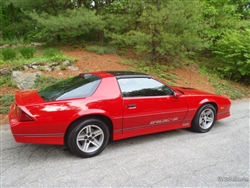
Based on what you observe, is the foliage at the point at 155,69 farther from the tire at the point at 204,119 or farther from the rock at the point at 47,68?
the tire at the point at 204,119

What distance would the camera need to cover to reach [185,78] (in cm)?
927

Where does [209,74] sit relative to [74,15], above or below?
below

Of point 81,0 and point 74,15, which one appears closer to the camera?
point 74,15

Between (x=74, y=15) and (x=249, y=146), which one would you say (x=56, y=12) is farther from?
(x=249, y=146)

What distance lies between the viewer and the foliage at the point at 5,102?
5.06m

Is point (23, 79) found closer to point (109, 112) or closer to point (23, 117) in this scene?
point (23, 117)

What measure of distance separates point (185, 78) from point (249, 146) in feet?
18.7

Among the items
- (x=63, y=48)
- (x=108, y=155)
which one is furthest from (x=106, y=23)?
(x=108, y=155)

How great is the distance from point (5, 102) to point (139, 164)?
4198 mm

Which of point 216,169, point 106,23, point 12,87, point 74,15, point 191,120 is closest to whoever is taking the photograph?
point 216,169

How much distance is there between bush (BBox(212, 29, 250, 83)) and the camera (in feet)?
30.3

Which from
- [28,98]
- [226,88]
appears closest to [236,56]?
[226,88]

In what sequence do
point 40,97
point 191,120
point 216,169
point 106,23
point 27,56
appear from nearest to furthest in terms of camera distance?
point 216,169, point 40,97, point 191,120, point 27,56, point 106,23

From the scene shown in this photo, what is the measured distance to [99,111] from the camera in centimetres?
327
